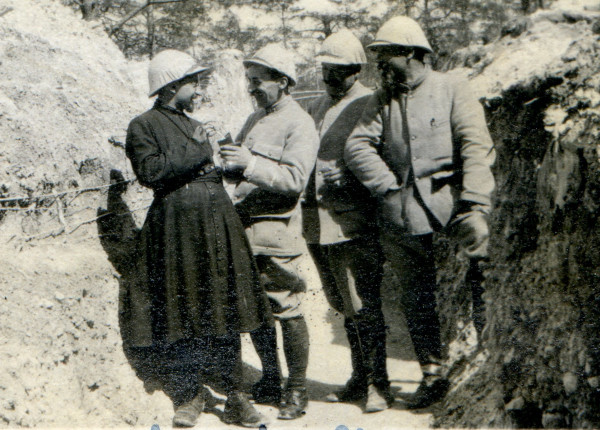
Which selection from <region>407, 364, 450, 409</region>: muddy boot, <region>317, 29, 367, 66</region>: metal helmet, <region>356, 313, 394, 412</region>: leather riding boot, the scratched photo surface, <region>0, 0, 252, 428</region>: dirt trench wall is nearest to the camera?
the scratched photo surface

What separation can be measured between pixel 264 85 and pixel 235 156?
1.58ft

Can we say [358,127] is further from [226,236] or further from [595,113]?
[595,113]

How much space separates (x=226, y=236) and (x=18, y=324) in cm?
109

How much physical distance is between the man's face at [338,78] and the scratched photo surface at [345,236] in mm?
22

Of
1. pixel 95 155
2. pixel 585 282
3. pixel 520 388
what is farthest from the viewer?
pixel 95 155

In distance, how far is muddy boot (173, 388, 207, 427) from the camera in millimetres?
3172

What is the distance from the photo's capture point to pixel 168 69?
Answer: 3062 mm

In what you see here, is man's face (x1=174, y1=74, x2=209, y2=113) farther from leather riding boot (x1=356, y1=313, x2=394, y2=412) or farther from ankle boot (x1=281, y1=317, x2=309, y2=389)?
leather riding boot (x1=356, y1=313, x2=394, y2=412)

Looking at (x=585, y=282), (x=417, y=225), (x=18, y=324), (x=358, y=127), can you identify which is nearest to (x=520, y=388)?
(x=585, y=282)

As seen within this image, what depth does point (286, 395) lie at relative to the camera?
134 inches

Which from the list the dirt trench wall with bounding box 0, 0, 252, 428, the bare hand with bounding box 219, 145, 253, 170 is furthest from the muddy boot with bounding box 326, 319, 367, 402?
the bare hand with bounding box 219, 145, 253, 170

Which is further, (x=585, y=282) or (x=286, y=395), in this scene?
(x=286, y=395)

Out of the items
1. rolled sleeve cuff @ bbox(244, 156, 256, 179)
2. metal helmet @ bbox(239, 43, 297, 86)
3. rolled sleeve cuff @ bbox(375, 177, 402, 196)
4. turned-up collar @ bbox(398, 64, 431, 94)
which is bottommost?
rolled sleeve cuff @ bbox(375, 177, 402, 196)

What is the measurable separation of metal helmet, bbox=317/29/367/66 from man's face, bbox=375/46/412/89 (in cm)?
31
